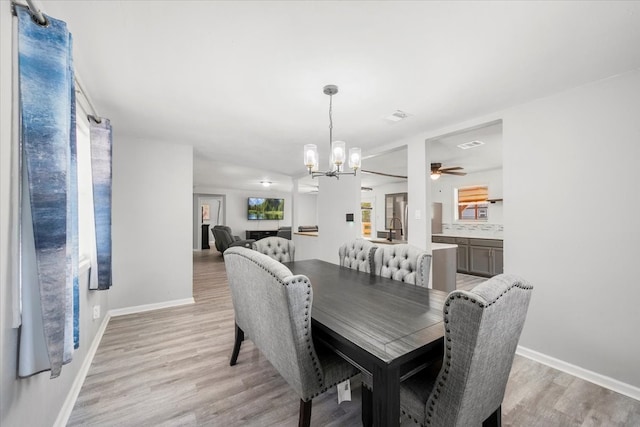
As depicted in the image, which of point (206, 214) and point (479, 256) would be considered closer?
point (479, 256)

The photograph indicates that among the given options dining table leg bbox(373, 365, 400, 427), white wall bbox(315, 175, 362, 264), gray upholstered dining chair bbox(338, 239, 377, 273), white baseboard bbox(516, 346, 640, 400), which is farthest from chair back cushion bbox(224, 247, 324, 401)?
white wall bbox(315, 175, 362, 264)

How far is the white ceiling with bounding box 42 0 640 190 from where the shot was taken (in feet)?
4.48

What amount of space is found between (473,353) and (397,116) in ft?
7.79

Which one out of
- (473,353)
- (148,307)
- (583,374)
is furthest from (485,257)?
(148,307)

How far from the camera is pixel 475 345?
939mm

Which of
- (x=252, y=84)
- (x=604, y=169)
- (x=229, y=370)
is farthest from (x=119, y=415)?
(x=604, y=169)

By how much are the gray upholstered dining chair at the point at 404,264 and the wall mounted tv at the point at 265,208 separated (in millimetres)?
8161

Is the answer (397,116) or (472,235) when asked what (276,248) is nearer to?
(397,116)

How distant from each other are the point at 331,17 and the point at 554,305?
2828 mm

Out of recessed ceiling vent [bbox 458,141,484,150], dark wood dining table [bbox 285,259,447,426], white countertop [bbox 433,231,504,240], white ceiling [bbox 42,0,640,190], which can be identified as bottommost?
dark wood dining table [bbox 285,259,447,426]

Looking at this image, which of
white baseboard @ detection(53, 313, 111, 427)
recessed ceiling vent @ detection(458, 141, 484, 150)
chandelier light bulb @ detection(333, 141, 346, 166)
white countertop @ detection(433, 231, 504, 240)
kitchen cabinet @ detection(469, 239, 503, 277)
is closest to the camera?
white baseboard @ detection(53, 313, 111, 427)

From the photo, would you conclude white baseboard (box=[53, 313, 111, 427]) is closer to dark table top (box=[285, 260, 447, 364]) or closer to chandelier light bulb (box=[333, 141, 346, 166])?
dark table top (box=[285, 260, 447, 364])

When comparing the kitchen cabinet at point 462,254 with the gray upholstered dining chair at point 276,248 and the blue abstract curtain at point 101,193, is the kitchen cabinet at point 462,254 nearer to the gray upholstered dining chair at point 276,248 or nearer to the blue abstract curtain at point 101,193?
the gray upholstered dining chair at point 276,248

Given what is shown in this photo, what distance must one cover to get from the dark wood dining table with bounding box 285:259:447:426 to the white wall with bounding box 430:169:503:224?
189 inches
